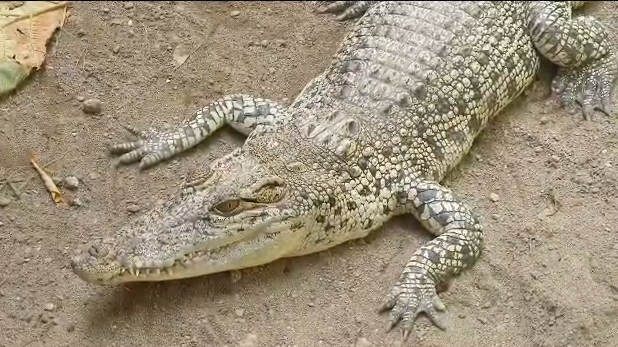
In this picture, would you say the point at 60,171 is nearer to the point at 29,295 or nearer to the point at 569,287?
the point at 29,295

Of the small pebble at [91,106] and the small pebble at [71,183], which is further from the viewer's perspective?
the small pebble at [91,106]

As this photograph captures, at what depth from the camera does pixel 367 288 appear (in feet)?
12.5

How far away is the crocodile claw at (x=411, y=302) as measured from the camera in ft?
11.9

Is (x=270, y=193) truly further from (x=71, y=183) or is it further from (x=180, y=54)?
(x=180, y=54)

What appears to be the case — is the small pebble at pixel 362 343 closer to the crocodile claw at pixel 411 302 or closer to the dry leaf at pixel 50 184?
the crocodile claw at pixel 411 302

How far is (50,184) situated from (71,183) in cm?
10

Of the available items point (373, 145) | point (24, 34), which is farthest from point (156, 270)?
point (24, 34)

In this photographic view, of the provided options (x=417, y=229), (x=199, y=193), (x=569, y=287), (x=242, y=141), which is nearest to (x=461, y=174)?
(x=417, y=229)

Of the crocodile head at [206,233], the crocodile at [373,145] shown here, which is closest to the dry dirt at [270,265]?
the crocodile at [373,145]

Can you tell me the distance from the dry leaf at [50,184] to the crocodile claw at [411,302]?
1615 mm

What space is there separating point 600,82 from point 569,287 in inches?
54.2

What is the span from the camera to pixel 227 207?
3.55 metres

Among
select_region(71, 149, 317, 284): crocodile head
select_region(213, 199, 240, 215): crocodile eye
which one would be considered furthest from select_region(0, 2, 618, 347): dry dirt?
select_region(213, 199, 240, 215): crocodile eye

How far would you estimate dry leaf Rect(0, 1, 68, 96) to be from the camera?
4.56m
